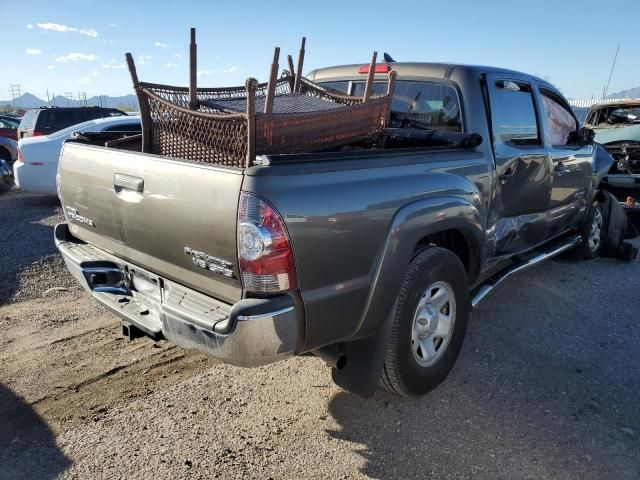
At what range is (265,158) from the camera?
219 centimetres

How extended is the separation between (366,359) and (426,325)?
0.54 metres

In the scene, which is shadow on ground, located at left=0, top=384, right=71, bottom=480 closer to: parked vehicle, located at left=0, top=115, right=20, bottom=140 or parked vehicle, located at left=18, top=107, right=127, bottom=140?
parked vehicle, located at left=18, top=107, right=127, bottom=140

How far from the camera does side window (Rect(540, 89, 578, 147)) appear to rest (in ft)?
14.9

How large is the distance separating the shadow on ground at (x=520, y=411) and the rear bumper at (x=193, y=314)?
921 millimetres

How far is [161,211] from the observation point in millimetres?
2484

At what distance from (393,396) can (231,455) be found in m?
1.10

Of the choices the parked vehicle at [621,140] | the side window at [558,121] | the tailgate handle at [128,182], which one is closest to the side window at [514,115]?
the side window at [558,121]

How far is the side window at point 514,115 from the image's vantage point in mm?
3742

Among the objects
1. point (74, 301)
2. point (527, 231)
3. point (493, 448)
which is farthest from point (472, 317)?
point (74, 301)

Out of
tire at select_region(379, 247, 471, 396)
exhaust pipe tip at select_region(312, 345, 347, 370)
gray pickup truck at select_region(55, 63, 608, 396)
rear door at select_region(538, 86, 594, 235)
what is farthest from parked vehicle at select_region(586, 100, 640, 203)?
exhaust pipe tip at select_region(312, 345, 347, 370)

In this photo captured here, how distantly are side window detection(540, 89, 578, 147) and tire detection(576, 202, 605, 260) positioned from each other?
1.16 metres

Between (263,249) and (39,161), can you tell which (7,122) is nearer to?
(39,161)

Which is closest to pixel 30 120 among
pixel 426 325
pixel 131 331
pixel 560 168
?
pixel 131 331

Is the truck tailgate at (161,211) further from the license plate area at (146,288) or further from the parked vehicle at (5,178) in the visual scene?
the parked vehicle at (5,178)
